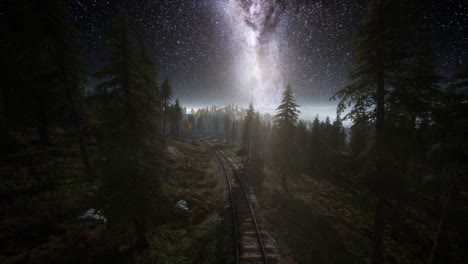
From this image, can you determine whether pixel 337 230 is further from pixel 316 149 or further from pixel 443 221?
pixel 316 149

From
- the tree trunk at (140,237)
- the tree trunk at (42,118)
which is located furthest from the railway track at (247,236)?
the tree trunk at (42,118)

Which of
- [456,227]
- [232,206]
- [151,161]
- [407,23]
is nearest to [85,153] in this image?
[151,161]

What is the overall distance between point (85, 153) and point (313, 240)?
1975 centimetres

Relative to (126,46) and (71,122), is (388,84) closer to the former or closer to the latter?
(126,46)

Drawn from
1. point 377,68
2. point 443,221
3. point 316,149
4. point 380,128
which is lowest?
point 443,221

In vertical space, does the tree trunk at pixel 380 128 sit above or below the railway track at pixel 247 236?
above

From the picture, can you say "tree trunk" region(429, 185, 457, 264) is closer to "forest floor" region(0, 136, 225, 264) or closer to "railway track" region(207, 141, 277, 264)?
"railway track" region(207, 141, 277, 264)

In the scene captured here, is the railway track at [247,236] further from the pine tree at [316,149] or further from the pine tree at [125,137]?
the pine tree at [316,149]

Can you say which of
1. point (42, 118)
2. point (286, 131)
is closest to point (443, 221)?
point (286, 131)

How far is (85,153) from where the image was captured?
1462 centimetres

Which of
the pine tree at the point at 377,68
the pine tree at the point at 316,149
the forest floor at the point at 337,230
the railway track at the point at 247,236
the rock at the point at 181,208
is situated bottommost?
the forest floor at the point at 337,230

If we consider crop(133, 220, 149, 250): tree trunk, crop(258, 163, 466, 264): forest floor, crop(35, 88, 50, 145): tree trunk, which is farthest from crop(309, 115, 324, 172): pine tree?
crop(35, 88, 50, 145): tree trunk

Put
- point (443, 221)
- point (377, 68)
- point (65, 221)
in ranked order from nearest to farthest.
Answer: point (377, 68), point (443, 221), point (65, 221)

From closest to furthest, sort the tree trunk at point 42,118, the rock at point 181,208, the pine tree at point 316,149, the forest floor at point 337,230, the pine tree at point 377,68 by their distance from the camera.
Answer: the pine tree at point 377,68, the forest floor at point 337,230, the rock at point 181,208, the tree trunk at point 42,118, the pine tree at point 316,149
